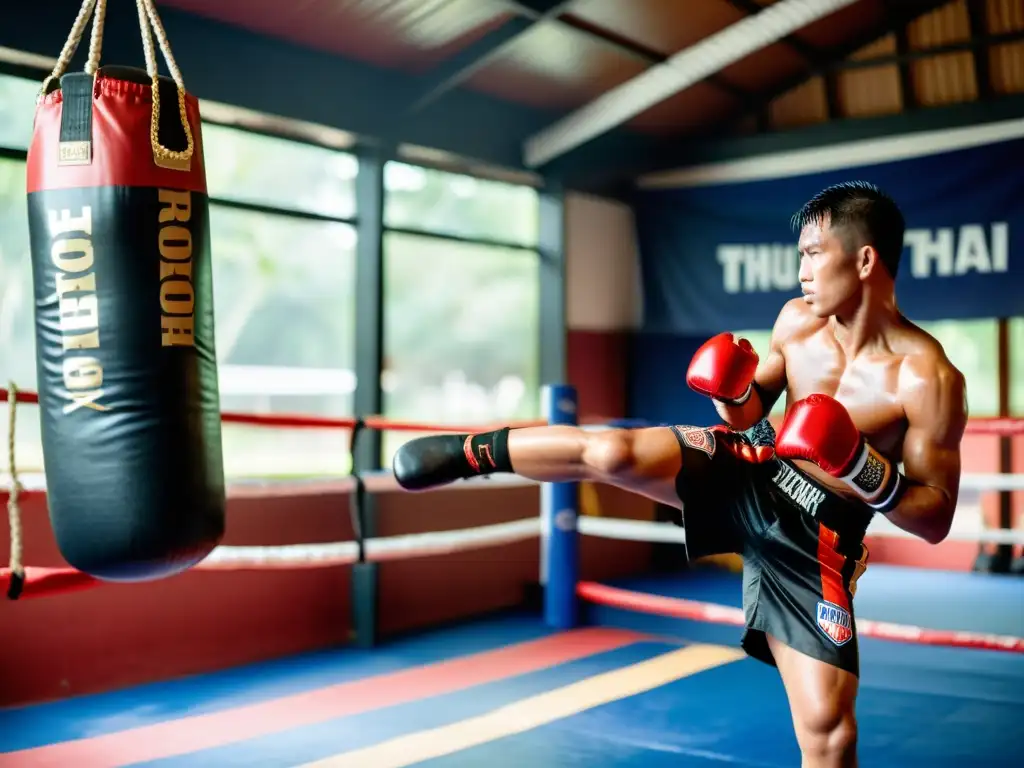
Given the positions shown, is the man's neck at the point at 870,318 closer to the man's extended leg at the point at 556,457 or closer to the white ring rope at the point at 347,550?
the man's extended leg at the point at 556,457

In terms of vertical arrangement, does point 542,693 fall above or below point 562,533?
below

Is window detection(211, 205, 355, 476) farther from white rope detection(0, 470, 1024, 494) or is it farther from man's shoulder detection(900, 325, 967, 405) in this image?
man's shoulder detection(900, 325, 967, 405)

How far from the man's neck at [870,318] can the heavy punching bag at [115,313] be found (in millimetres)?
1203

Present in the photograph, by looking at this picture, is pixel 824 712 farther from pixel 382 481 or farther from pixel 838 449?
pixel 382 481

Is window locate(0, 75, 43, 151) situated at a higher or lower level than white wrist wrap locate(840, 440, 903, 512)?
higher

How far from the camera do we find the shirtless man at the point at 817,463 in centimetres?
167

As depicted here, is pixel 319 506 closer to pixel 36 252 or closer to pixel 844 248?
pixel 36 252

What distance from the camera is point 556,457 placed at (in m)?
1.68

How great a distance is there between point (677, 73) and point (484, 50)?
0.96 m

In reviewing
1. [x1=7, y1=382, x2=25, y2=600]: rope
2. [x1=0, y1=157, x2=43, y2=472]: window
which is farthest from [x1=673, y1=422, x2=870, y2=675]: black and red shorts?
[x1=0, y1=157, x2=43, y2=472]: window

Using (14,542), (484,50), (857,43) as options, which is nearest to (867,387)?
(14,542)

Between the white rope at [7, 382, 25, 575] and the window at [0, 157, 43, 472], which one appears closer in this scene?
the white rope at [7, 382, 25, 575]

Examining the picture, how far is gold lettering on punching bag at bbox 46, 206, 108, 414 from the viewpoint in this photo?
187 centimetres

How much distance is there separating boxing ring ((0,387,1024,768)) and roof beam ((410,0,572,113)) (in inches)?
61.3
